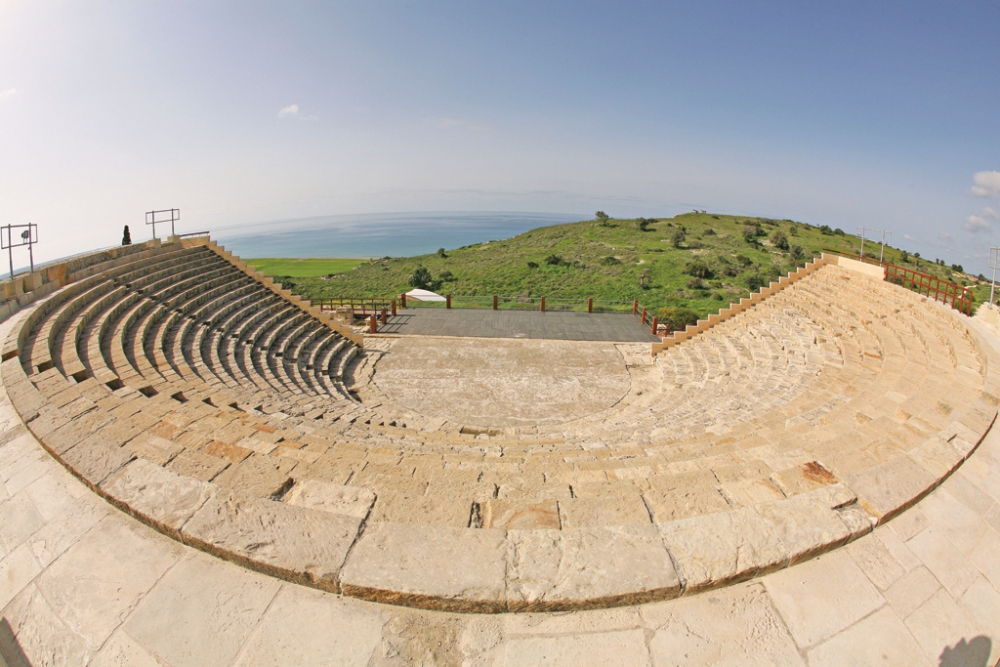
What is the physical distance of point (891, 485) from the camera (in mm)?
4180

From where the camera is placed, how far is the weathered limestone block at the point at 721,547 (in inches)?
Result: 124

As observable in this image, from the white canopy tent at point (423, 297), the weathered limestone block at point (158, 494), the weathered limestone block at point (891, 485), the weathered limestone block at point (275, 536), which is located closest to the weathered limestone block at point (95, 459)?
the weathered limestone block at point (158, 494)

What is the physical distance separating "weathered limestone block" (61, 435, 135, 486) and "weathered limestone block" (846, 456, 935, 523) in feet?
21.5

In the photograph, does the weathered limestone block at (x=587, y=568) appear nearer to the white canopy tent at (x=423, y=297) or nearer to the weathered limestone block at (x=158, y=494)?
the weathered limestone block at (x=158, y=494)

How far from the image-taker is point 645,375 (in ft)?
49.4

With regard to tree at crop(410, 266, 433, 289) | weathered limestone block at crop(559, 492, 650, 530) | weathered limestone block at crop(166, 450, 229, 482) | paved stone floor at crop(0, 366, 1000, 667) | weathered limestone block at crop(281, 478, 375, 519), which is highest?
tree at crop(410, 266, 433, 289)

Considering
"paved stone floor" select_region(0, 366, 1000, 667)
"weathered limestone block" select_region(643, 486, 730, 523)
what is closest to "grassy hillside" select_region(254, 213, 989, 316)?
"paved stone floor" select_region(0, 366, 1000, 667)

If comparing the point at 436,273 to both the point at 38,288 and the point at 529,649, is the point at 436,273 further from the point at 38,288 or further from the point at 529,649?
the point at 529,649

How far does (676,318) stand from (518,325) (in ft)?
23.2

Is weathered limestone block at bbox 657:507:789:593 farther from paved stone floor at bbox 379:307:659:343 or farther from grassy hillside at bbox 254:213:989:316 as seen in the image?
grassy hillside at bbox 254:213:989:316

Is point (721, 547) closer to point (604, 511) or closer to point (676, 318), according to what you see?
point (604, 511)

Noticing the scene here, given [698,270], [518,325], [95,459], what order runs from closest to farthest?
[95,459] < [518,325] < [698,270]

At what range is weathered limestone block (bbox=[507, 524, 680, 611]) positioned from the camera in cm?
299

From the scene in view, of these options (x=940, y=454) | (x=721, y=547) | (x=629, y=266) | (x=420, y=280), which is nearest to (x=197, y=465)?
(x=721, y=547)
